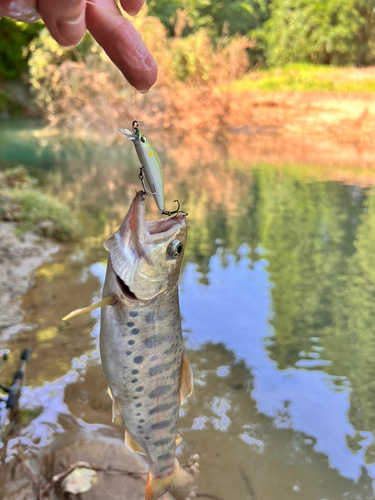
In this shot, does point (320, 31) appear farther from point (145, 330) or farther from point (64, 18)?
point (145, 330)

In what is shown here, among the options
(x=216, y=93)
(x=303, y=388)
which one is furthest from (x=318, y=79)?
(x=303, y=388)

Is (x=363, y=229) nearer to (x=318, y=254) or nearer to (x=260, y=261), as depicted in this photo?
(x=318, y=254)

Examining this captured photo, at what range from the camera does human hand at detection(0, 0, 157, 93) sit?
182 cm

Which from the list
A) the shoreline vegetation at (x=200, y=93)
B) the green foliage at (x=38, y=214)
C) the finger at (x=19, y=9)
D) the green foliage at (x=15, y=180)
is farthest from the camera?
the shoreline vegetation at (x=200, y=93)

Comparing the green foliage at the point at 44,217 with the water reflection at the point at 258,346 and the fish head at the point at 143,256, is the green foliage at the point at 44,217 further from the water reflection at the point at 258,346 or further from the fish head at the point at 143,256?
the fish head at the point at 143,256

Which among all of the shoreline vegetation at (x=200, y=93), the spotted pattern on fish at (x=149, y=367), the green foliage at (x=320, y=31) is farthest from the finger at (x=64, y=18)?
the green foliage at (x=320, y=31)

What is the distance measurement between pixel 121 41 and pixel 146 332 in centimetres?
123

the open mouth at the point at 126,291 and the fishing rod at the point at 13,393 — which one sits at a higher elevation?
the open mouth at the point at 126,291

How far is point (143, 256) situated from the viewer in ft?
5.58

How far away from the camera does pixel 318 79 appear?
70.2 ft

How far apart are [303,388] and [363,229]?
16.0ft

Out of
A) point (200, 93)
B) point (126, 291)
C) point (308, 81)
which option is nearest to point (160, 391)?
point (126, 291)

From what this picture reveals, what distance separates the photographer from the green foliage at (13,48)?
25631 mm

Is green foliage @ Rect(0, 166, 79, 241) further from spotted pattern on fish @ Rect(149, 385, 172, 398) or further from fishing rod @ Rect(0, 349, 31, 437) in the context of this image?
spotted pattern on fish @ Rect(149, 385, 172, 398)
